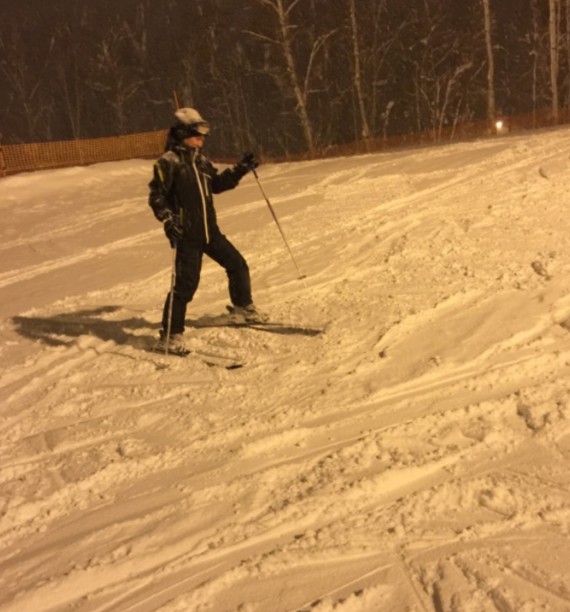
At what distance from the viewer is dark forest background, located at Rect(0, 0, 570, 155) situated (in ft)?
115

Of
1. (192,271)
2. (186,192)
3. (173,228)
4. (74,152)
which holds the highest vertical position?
(74,152)

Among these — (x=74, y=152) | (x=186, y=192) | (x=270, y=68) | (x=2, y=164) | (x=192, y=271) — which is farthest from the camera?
(x=270, y=68)

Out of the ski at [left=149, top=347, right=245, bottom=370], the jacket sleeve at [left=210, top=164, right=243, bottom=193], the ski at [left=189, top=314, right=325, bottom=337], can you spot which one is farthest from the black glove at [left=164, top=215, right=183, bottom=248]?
the ski at [left=189, top=314, right=325, bottom=337]

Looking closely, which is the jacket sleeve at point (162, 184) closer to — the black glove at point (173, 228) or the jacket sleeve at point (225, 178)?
the black glove at point (173, 228)

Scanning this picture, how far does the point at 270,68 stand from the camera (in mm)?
35312

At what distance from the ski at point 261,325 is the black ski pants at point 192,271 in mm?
296

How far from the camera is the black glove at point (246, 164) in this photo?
5238mm

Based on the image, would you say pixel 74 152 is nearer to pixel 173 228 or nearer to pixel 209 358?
pixel 173 228

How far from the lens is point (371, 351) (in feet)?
14.9

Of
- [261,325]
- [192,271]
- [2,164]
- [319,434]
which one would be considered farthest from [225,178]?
[2,164]

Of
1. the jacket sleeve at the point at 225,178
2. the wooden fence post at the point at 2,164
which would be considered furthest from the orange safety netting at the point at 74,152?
the jacket sleeve at the point at 225,178

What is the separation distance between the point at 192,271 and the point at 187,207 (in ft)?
1.76

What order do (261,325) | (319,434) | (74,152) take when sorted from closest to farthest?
(319,434), (261,325), (74,152)

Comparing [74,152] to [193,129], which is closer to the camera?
[193,129]
